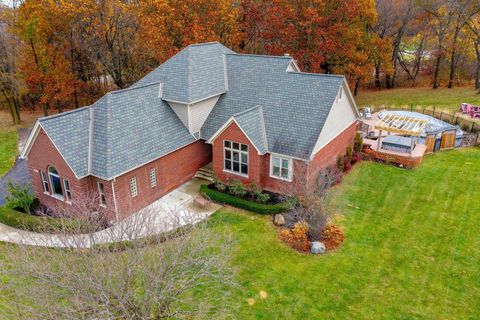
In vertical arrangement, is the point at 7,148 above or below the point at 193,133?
below

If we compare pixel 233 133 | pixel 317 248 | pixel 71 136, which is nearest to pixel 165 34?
pixel 233 133

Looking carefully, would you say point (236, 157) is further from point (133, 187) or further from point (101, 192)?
point (101, 192)

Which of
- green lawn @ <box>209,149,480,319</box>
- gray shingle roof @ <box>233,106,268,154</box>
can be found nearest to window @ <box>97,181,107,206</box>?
green lawn @ <box>209,149,480,319</box>

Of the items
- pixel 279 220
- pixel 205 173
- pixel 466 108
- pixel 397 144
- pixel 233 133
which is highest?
pixel 233 133

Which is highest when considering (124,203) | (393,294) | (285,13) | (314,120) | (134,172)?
(285,13)

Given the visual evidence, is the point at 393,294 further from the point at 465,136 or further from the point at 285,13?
the point at 285,13

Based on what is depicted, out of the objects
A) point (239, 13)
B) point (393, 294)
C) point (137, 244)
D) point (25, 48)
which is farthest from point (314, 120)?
point (25, 48)

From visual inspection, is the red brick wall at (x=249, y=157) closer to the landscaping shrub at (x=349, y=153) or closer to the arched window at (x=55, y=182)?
the landscaping shrub at (x=349, y=153)
